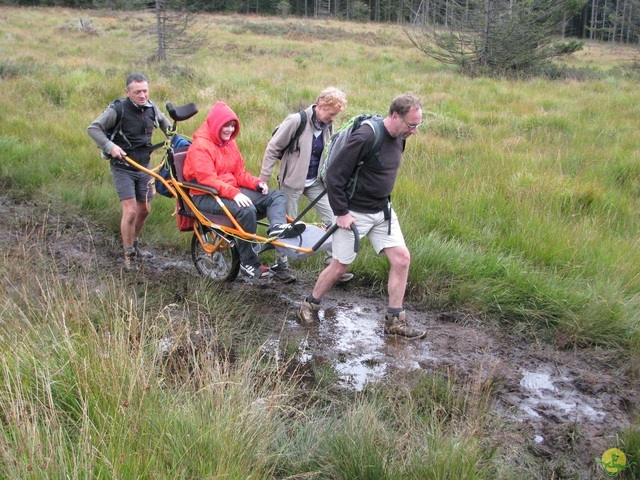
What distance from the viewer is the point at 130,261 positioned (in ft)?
21.8

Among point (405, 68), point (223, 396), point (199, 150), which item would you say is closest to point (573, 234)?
point (199, 150)

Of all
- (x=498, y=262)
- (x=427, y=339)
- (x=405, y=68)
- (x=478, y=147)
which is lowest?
(x=427, y=339)

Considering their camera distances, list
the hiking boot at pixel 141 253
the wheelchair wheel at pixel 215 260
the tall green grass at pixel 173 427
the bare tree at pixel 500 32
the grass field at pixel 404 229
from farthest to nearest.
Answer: the bare tree at pixel 500 32
the hiking boot at pixel 141 253
the wheelchair wheel at pixel 215 260
the grass field at pixel 404 229
the tall green grass at pixel 173 427

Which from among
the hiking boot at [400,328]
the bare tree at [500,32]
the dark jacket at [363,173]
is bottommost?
the hiking boot at [400,328]

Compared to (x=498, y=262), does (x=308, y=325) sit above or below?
below

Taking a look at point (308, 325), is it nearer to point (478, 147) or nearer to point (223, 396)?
point (223, 396)

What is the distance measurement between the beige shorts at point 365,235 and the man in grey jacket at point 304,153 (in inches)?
27.8

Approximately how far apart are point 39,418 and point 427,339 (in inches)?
132

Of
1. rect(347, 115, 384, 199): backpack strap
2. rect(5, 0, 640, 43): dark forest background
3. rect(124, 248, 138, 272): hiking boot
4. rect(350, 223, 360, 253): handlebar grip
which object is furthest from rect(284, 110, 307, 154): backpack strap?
rect(5, 0, 640, 43): dark forest background

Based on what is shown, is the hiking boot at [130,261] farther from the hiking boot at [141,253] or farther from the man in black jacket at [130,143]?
the hiking boot at [141,253]

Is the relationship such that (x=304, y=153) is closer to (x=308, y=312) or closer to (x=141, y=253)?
(x=308, y=312)

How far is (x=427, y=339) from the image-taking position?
5383mm

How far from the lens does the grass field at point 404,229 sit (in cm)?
310

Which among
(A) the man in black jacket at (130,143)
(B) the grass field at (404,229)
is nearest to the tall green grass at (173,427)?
(B) the grass field at (404,229)
